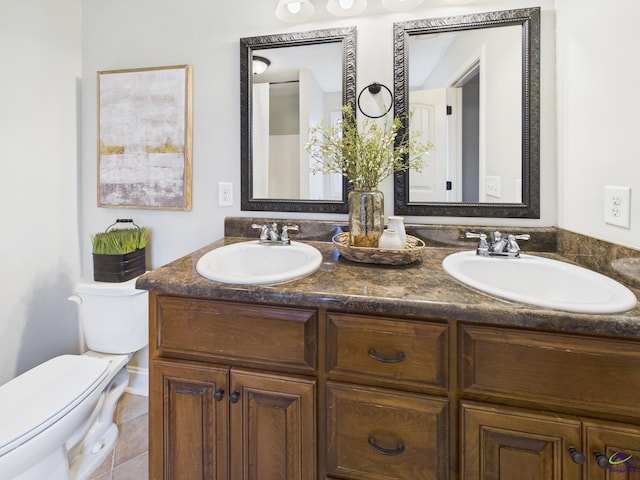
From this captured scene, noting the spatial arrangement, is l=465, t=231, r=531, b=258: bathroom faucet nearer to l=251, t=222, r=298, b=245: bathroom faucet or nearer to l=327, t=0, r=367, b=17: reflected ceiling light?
l=251, t=222, r=298, b=245: bathroom faucet

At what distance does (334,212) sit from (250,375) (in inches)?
31.8

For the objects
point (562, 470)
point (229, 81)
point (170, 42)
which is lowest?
point (562, 470)

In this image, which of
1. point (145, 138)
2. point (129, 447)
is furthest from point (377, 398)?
point (145, 138)

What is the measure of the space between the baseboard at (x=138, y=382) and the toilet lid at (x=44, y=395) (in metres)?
0.54

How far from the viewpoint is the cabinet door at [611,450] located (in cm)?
68

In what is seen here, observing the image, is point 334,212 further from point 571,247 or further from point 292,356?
point 571,247

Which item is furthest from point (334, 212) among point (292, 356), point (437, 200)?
point (292, 356)

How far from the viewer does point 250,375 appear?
89cm

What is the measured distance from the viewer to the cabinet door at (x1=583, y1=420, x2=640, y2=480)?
2.22 ft

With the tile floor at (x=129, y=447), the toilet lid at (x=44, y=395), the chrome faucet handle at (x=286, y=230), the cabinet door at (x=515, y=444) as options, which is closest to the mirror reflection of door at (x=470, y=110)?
the chrome faucet handle at (x=286, y=230)

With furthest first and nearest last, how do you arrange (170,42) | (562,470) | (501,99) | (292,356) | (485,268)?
1. (170,42)
2. (501,99)
3. (485,268)
4. (292,356)
5. (562,470)

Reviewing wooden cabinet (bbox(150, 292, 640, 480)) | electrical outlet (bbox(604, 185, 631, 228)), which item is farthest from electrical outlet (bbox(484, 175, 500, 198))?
wooden cabinet (bbox(150, 292, 640, 480))

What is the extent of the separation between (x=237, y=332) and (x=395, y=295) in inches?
17.7

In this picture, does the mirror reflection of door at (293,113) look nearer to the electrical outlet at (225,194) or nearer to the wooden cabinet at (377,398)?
the electrical outlet at (225,194)
